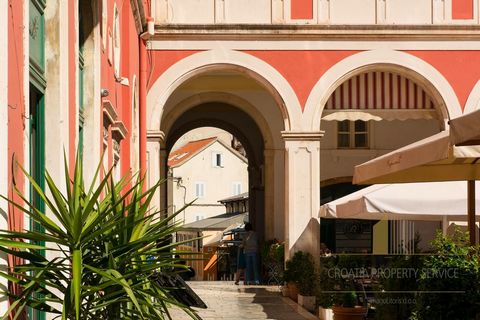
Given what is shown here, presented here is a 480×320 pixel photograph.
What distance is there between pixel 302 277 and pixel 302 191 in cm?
264

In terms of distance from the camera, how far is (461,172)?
38.3 ft

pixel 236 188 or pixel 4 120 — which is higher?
pixel 236 188

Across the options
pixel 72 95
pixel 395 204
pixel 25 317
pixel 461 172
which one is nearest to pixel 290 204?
pixel 395 204

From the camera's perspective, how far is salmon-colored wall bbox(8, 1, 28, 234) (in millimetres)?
6538

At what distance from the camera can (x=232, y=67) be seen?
2336cm

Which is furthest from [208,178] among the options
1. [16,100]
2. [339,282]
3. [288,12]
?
[16,100]

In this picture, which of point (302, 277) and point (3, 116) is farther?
point (302, 277)

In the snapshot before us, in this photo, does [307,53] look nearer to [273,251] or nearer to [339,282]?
[273,251]

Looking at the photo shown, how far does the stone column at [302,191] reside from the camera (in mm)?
23156

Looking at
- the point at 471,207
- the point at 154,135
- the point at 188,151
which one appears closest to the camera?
the point at 471,207

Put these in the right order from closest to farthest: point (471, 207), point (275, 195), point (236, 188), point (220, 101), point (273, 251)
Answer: point (471, 207), point (273, 251), point (220, 101), point (275, 195), point (236, 188)

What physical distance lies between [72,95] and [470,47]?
15.0 metres

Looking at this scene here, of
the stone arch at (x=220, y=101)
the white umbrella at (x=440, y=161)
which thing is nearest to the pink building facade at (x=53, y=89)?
the white umbrella at (x=440, y=161)

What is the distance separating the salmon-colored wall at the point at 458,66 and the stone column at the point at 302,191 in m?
2.66
